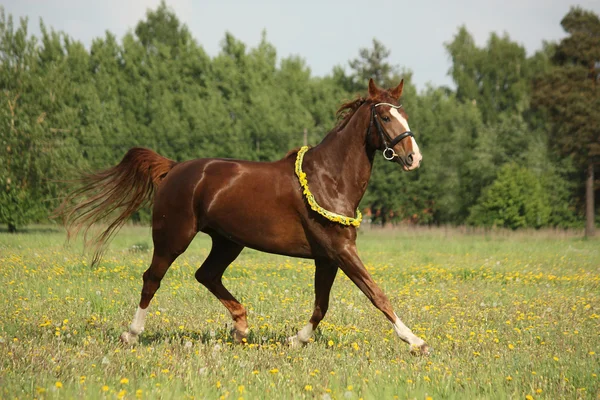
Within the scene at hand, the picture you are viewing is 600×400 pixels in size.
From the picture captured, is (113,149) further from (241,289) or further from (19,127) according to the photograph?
(241,289)

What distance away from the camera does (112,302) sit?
9445mm

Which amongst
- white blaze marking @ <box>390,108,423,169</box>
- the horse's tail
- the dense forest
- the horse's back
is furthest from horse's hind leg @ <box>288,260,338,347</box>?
the dense forest

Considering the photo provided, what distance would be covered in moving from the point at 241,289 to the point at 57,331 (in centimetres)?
431

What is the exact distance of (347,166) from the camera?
23.0 feet

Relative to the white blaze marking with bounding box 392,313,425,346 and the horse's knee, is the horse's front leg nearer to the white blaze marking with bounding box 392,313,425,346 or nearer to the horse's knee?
the white blaze marking with bounding box 392,313,425,346

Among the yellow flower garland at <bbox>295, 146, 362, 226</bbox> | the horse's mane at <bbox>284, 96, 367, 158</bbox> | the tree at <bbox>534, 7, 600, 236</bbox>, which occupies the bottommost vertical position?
the yellow flower garland at <bbox>295, 146, 362, 226</bbox>

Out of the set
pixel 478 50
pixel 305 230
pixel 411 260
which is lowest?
pixel 411 260

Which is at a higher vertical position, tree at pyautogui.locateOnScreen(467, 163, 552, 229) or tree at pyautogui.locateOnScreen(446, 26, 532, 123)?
tree at pyautogui.locateOnScreen(446, 26, 532, 123)

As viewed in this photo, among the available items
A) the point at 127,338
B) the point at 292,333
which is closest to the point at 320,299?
the point at 292,333

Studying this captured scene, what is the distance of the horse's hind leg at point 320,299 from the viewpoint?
7.18 meters

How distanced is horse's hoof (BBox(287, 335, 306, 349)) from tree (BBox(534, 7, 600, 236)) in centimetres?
3470

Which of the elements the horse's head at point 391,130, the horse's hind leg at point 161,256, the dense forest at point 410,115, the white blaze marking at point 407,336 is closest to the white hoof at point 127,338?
the horse's hind leg at point 161,256

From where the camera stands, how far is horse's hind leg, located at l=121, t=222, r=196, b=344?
7.42 meters

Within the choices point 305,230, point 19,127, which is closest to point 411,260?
point 305,230
